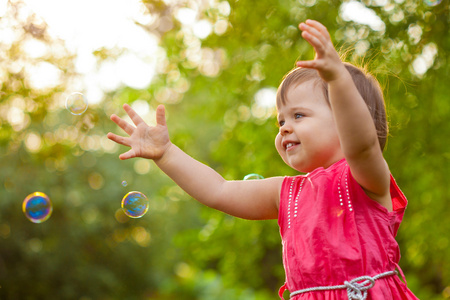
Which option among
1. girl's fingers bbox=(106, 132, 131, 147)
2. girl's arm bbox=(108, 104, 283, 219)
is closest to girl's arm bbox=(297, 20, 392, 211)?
girl's arm bbox=(108, 104, 283, 219)

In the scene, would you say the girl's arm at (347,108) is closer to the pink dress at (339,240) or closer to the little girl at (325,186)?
the little girl at (325,186)

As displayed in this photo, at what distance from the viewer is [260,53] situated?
559 centimetres

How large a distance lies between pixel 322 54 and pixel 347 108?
0.17 metres

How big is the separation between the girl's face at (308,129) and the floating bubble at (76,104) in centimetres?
192

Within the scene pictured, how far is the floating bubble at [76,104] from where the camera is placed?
355 centimetres

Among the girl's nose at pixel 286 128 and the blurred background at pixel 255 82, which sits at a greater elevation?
the blurred background at pixel 255 82

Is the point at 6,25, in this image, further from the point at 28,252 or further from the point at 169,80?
the point at 28,252

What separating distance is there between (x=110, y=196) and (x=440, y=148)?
13.4 m

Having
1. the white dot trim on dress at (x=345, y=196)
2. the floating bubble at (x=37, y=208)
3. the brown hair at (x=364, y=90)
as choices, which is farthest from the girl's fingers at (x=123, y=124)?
the floating bubble at (x=37, y=208)

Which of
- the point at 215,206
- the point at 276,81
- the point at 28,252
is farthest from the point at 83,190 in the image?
the point at 215,206

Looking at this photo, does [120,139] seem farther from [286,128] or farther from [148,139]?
[286,128]

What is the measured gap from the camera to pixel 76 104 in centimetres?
358

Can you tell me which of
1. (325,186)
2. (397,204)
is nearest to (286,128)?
(325,186)

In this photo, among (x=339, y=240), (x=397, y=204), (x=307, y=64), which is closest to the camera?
(x=307, y=64)
